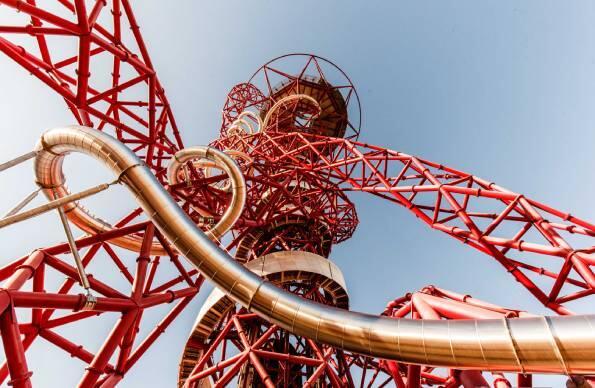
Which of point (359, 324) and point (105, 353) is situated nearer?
point (359, 324)

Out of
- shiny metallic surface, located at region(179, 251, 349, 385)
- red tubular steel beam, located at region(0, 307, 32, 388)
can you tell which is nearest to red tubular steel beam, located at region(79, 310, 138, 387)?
red tubular steel beam, located at region(0, 307, 32, 388)

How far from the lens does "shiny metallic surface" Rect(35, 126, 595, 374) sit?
430cm

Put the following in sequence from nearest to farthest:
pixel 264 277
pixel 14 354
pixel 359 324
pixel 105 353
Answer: pixel 14 354 → pixel 359 324 → pixel 105 353 → pixel 264 277

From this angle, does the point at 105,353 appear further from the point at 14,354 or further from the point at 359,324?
the point at 359,324

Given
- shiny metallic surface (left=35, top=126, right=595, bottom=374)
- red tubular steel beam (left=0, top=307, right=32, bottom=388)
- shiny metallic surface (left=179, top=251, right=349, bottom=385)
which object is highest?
shiny metallic surface (left=179, top=251, right=349, bottom=385)

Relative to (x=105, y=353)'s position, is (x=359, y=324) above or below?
above

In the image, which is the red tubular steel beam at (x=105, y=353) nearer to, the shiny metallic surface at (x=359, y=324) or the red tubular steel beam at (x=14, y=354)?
the red tubular steel beam at (x=14, y=354)

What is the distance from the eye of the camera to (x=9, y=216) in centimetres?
600

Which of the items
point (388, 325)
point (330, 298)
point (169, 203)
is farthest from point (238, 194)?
point (330, 298)

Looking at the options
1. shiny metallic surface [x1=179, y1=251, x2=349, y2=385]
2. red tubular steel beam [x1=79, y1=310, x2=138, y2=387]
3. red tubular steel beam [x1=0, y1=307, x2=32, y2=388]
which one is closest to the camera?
red tubular steel beam [x1=0, y1=307, x2=32, y2=388]

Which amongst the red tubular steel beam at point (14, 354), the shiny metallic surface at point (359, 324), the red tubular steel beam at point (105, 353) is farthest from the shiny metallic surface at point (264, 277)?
the red tubular steel beam at point (14, 354)

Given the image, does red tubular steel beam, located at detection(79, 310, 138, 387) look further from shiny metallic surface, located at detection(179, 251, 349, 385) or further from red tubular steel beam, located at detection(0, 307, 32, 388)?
shiny metallic surface, located at detection(179, 251, 349, 385)

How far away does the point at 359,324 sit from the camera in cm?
561

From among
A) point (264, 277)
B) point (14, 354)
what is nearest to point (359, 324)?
point (14, 354)
